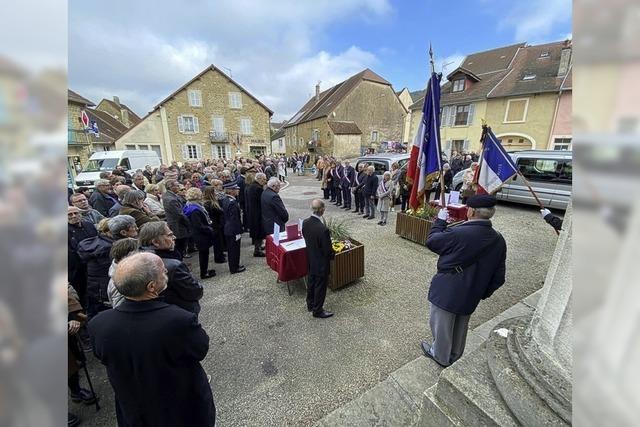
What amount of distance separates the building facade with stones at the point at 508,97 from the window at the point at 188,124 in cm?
1953

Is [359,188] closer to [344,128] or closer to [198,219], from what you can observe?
[198,219]

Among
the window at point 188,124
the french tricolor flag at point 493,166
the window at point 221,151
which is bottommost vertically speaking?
the french tricolor flag at point 493,166

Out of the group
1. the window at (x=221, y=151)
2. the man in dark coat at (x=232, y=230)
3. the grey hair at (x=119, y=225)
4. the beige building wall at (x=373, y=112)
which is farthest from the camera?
the beige building wall at (x=373, y=112)

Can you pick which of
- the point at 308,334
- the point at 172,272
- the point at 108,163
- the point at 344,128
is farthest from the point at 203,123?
the point at 172,272

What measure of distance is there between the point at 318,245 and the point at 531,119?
20300mm

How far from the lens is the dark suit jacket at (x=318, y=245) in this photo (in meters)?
3.54

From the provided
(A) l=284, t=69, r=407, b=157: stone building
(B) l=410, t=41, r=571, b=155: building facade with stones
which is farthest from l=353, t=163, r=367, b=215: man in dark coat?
(A) l=284, t=69, r=407, b=157: stone building

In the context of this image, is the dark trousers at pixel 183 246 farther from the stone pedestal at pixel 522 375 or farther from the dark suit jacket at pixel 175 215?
the stone pedestal at pixel 522 375

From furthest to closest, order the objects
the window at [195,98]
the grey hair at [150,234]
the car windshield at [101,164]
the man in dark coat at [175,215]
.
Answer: the window at [195,98]
the car windshield at [101,164]
the man in dark coat at [175,215]
the grey hair at [150,234]

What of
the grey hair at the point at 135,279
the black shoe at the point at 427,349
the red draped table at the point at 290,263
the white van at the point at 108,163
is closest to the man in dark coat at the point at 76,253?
the grey hair at the point at 135,279

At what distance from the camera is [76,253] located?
3.19 metres
